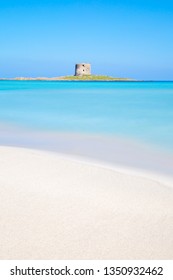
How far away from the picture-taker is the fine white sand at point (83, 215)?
2.93m

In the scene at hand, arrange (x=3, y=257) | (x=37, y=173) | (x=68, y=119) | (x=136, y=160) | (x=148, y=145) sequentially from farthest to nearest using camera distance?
(x=68, y=119), (x=148, y=145), (x=136, y=160), (x=37, y=173), (x=3, y=257)

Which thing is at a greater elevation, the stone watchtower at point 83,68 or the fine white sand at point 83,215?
the stone watchtower at point 83,68

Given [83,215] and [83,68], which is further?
[83,68]

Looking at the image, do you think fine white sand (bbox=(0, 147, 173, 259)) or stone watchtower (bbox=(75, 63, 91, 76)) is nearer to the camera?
fine white sand (bbox=(0, 147, 173, 259))

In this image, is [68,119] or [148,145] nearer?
[148,145]

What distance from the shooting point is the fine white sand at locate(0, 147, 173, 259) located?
2.93 meters

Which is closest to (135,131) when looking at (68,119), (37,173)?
(68,119)

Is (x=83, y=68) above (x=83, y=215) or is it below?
above

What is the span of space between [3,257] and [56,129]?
8.84m

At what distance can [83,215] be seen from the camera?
354 centimetres

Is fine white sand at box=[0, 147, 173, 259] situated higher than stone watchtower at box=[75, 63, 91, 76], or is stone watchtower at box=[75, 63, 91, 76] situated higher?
stone watchtower at box=[75, 63, 91, 76]

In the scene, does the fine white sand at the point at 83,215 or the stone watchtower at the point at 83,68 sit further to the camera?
the stone watchtower at the point at 83,68

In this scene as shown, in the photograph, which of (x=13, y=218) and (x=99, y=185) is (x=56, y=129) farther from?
(x=13, y=218)

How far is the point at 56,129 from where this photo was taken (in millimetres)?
11562
